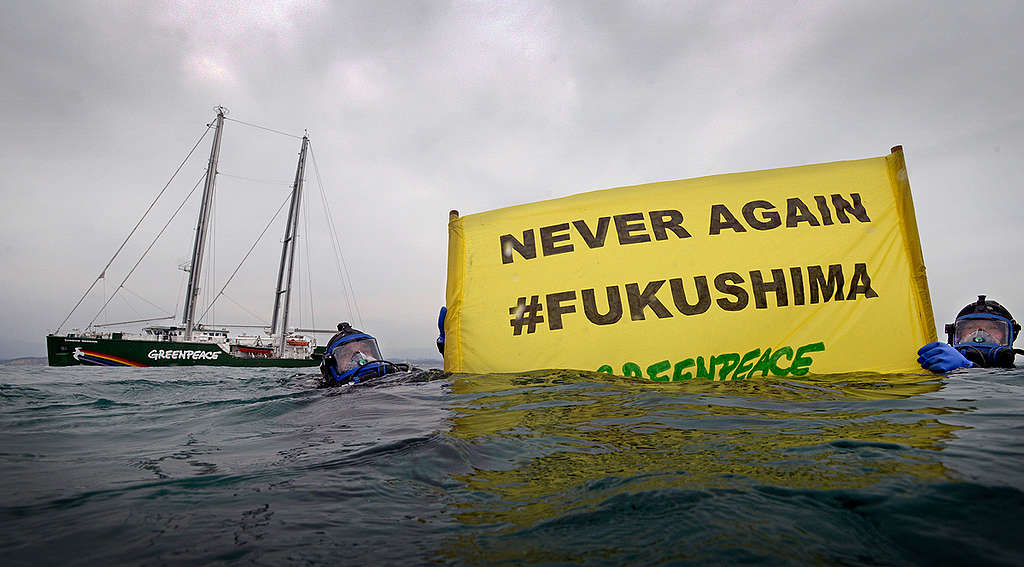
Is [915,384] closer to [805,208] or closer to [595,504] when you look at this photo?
[805,208]

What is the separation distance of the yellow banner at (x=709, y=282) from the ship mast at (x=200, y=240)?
986 inches

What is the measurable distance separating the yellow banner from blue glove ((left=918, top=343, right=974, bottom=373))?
0.09m

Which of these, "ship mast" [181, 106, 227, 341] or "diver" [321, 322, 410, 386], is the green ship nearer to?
"ship mast" [181, 106, 227, 341]

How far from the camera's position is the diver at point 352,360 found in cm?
707

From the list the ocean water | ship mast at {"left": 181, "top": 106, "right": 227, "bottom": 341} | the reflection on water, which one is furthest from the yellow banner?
ship mast at {"left": 181, "top": 106, "right": 227, "bottom": 341}

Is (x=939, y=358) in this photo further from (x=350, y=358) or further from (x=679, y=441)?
(x=350, y=358)

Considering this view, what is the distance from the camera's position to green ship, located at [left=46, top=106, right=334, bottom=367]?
23.4 m

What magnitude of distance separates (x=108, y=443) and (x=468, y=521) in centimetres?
331

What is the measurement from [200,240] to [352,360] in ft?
77.8

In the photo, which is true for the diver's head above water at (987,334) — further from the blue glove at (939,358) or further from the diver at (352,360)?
the diver at (352,360)

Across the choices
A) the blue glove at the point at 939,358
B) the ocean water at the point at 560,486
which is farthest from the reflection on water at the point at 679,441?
the blue glove at the point at 939,358

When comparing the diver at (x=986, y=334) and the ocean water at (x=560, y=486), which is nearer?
the ocean water at (x=560, y=486)

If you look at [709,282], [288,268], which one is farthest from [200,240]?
[709,282]

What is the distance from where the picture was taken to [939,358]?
4.57 m
